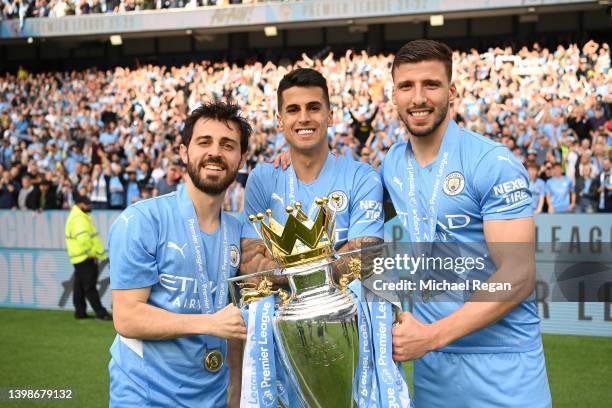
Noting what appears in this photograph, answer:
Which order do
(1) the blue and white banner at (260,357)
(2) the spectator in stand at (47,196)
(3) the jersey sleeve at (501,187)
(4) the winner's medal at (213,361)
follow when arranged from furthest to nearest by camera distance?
(2) the spectator in stand at (47,196) < (4) the winner's medal at (213,361) < (3) the jersey sleeve at (501,187) < (1) the blue and white banner at (260,357)

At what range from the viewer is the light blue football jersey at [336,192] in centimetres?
355

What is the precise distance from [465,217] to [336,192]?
643 millimetres

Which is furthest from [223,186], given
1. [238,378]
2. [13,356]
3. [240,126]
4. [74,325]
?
[74,325]

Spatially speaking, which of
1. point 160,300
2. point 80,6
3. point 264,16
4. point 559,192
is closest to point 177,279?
point 160,300

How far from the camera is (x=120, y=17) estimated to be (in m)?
A: 24.2

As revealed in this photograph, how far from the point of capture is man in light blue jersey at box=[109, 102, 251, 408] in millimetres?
3242

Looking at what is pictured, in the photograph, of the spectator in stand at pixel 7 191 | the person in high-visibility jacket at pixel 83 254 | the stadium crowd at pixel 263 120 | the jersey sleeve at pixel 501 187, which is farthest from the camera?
the spectator in stand at pixel 7 191

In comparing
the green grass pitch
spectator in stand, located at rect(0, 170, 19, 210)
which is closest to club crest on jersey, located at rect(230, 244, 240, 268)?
the green grass pitch

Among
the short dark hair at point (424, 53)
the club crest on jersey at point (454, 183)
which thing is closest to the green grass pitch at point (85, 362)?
the club crest on jersey at point (454, 183)

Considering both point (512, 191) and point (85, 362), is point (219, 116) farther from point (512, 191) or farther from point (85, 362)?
point (85, 362)

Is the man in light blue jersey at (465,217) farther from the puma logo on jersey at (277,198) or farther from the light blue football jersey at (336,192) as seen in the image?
the puma logo on jersey at (277,198)

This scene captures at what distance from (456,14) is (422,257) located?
730 inches

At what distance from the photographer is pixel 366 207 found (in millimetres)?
3549

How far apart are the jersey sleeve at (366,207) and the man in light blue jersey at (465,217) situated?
0.16m
